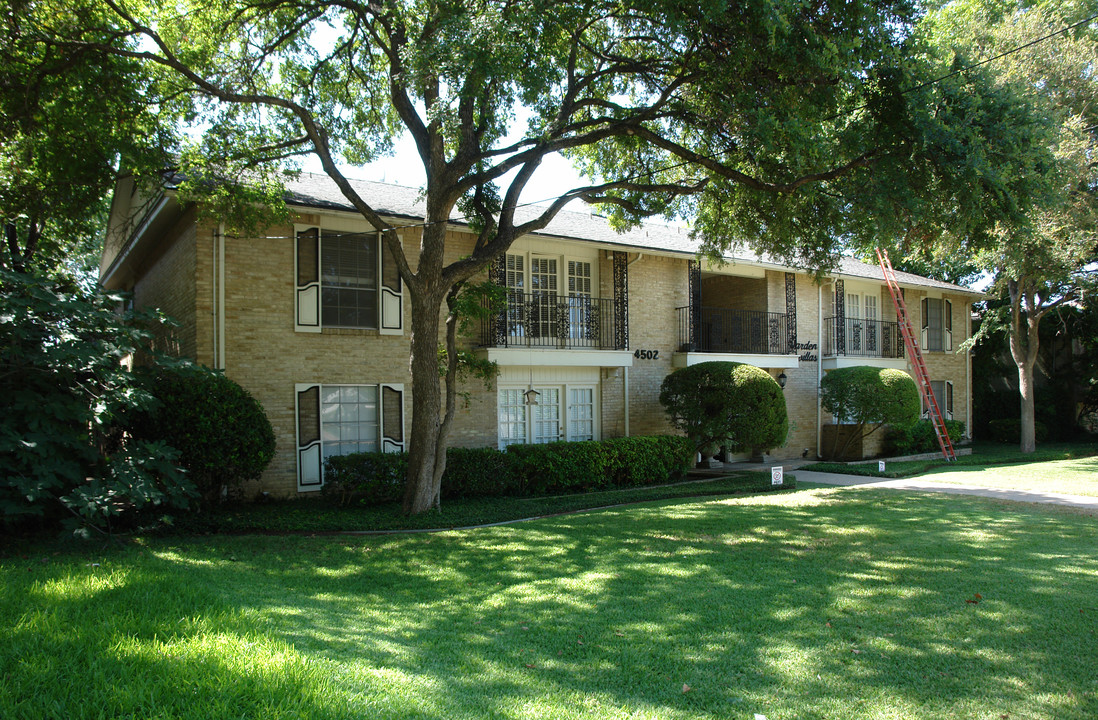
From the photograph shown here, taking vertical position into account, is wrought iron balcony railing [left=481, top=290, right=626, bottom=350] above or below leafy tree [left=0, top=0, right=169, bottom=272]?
below

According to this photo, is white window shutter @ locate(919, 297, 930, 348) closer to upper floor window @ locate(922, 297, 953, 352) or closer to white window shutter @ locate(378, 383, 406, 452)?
upper floor window @ locate(922, 297, 953, 352)

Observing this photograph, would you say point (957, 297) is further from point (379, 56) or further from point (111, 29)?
point (111, 29)

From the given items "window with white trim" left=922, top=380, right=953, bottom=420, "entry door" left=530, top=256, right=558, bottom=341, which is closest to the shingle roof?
"entry door" left=530, top=256, right=558, bottom=341

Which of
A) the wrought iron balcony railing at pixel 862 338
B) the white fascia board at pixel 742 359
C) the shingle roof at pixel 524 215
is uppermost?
the shingle roof at pixel 524 215

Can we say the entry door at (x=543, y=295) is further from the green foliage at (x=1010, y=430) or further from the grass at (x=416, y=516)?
the green foliage at (x=1010, y=430)

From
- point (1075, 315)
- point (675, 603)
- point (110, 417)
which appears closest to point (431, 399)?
point (110, 417)

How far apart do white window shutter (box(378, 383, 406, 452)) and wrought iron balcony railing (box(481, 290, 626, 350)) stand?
2.16m

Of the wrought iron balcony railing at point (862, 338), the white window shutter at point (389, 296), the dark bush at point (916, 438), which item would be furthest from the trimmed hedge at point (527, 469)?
the dark bush at point (916, 438)

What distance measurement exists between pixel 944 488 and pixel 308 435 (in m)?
12.6

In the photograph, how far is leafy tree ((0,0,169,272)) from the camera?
403 inches

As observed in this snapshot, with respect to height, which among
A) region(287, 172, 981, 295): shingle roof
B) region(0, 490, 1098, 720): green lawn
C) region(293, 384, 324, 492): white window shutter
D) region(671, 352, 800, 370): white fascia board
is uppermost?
region(287, 172, 981, 295): shingle roof

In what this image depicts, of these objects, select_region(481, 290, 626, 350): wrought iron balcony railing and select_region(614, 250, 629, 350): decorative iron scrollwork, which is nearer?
select_region(481, 290, 626, 350): wrought iron balcony railing

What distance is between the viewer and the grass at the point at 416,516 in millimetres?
9961

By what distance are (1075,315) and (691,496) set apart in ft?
71.1
